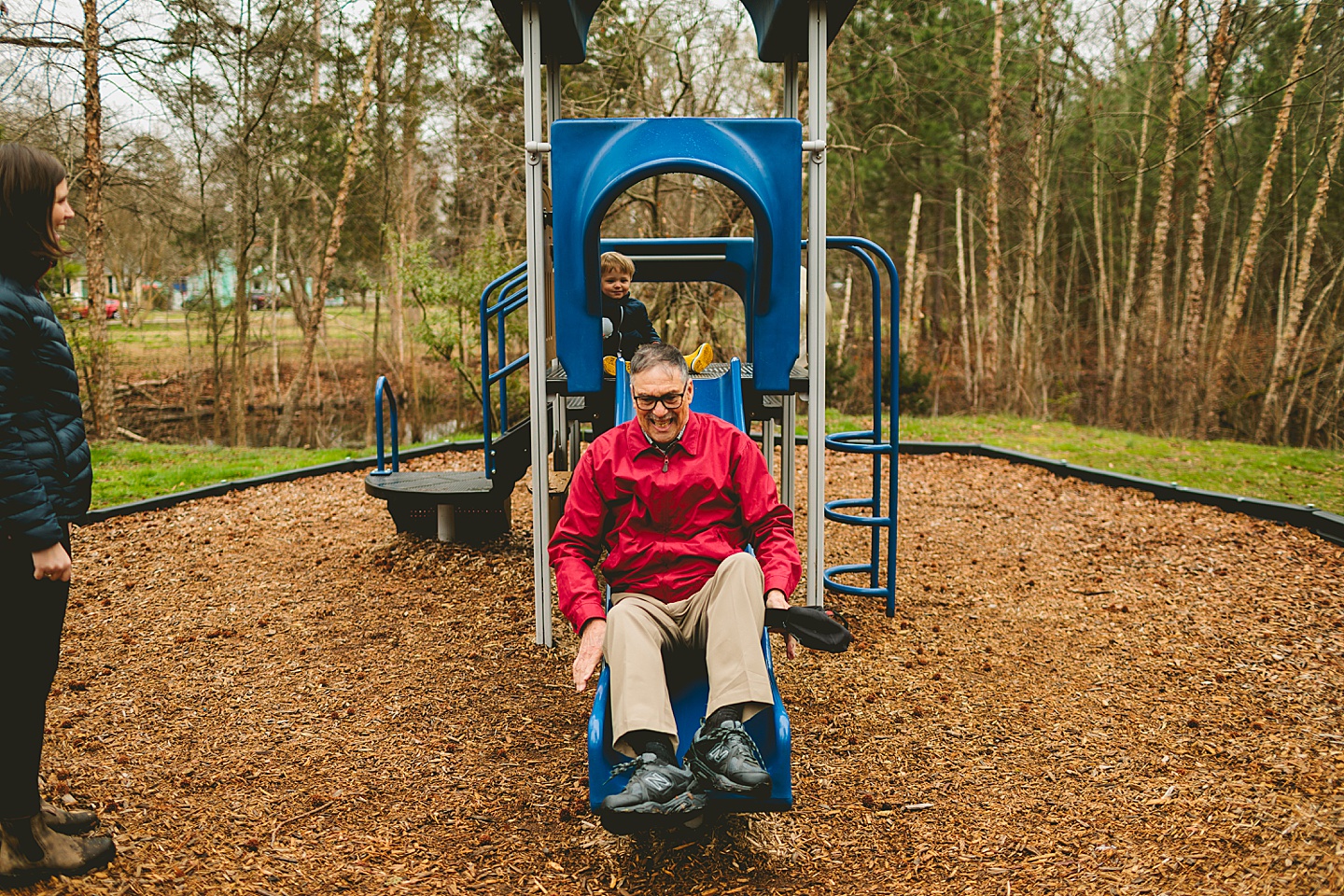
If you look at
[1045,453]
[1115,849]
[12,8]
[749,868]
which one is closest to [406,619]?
[749,868]

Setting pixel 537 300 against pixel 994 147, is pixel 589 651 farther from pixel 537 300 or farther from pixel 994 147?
pixel 994 147

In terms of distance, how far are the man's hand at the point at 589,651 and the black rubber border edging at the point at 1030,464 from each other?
3930mm

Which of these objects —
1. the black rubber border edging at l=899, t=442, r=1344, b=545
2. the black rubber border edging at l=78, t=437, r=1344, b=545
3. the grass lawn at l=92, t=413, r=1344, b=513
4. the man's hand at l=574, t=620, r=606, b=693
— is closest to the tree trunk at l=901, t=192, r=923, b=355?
the grass lawn at l=92, t=413, r=1344, b=513

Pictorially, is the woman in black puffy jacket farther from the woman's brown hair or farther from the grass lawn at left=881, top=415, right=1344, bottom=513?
the grass lawn at left=881, top=415, right=1344, bottom=513

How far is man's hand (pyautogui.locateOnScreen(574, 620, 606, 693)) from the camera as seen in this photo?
2.75m

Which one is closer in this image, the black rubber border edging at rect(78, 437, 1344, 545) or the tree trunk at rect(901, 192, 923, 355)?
the black rubber border edging at rect(78, 437, 1344, 545)

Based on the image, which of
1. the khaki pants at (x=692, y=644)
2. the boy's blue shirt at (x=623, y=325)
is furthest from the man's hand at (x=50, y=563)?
the boy's blue shirt at (x=623, y=325)

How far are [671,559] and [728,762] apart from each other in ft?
2.38

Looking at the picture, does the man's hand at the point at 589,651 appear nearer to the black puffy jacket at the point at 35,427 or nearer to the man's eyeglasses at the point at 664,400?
the man's eyeglasses at the point at 664,400

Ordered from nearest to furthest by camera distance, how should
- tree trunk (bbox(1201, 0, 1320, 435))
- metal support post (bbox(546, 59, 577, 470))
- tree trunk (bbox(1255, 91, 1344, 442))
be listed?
metal support post (bbox(546, 59, 577, 470))
tree trunk (bbox(1201, 0, 1320, 435))
tree trunk (bbox(1255, 91, 1344, 442))

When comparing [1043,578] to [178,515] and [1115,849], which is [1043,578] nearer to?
[1115,849]

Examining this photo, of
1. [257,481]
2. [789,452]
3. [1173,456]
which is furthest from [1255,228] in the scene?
[257,481]

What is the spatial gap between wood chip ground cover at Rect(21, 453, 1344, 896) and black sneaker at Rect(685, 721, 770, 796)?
389 mm

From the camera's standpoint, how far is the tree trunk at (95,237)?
10.5 metres
